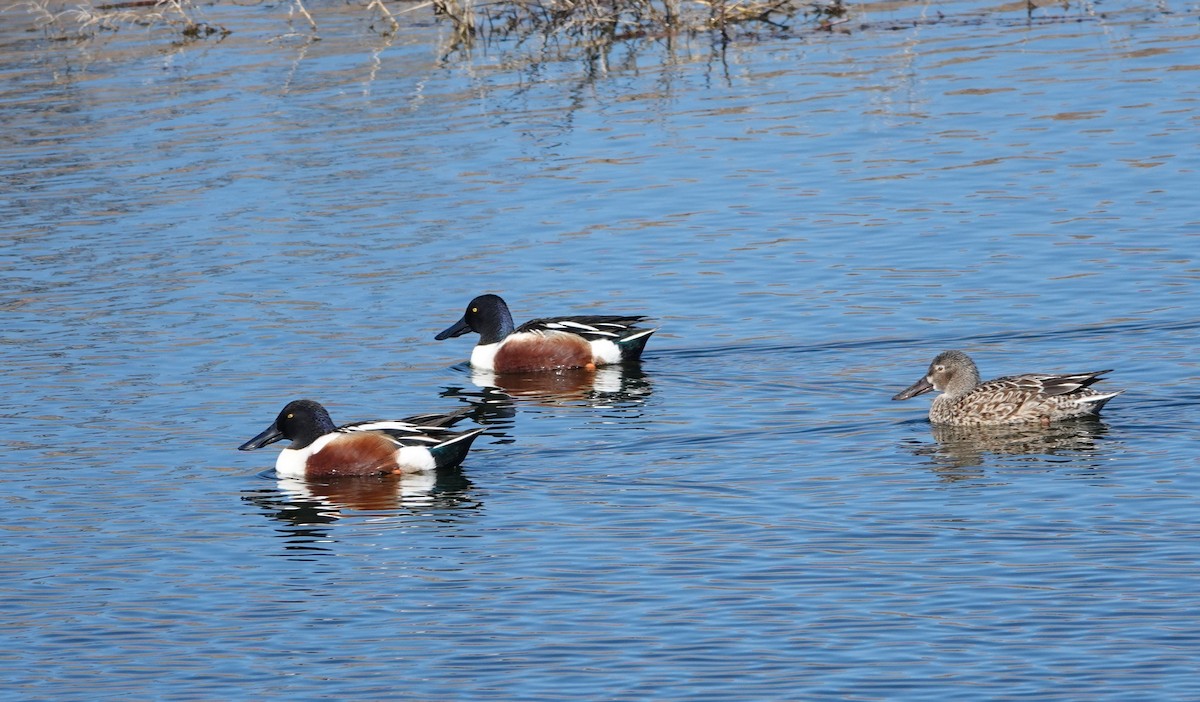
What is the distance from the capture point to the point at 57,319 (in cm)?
1823

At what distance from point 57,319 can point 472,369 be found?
4320mm

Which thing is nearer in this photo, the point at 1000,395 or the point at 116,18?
the point at 1000,395

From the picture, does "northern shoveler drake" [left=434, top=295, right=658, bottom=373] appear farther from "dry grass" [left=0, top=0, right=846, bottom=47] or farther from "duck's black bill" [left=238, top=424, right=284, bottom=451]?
"dry grass" [left=0, top=0, right=846, bottom=47]

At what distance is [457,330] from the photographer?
16859 mm

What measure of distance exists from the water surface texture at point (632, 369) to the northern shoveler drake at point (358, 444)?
0.22 m

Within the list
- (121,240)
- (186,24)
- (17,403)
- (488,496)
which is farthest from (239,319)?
(186,24)

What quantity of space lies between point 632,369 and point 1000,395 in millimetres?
3680

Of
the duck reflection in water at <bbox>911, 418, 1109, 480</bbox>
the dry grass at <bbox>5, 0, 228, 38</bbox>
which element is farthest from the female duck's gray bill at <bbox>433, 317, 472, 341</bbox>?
the dry grass at <bbox>5, 0, 228, 38</bbox>

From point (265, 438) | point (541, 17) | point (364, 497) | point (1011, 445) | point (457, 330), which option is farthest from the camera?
point (541, 17)

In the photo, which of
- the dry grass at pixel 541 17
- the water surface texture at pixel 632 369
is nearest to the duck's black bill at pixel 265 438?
the water surface texture at pixel 632 369

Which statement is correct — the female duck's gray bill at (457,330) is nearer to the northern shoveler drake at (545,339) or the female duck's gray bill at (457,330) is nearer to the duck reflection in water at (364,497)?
the northern shoveler drake at (545,339)

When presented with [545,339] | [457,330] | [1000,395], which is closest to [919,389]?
[1000,395]

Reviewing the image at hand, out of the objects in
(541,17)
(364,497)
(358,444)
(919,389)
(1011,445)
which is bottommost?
(1011,445)

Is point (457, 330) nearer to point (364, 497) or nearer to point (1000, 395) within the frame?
point (364, 497)
